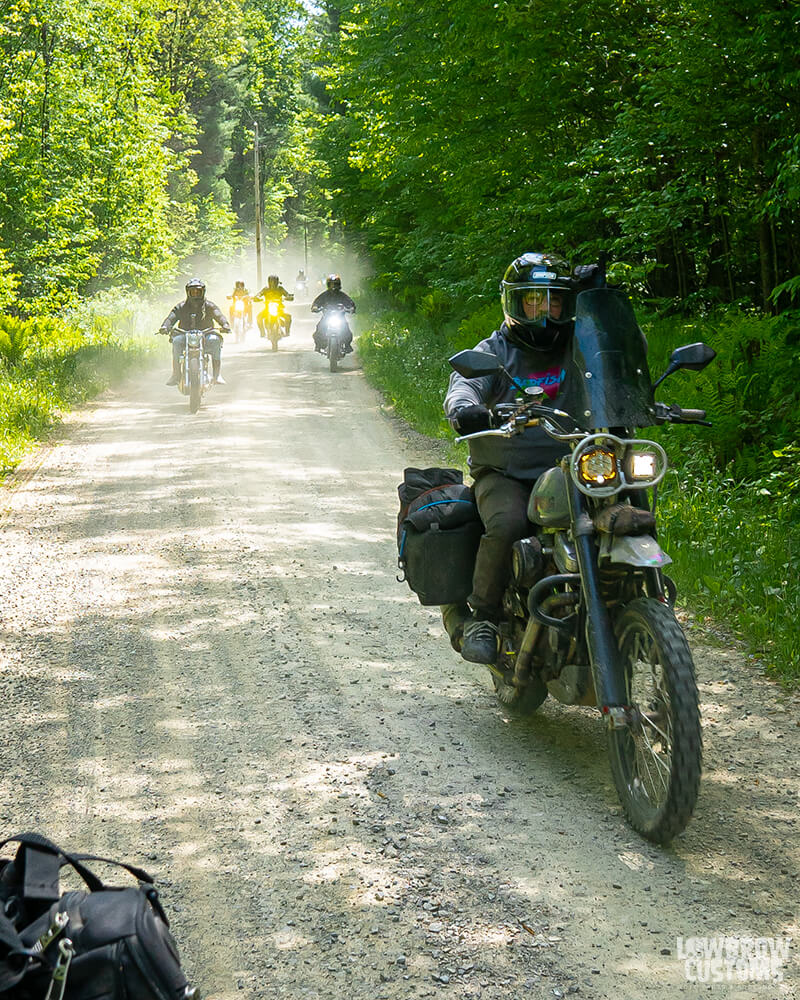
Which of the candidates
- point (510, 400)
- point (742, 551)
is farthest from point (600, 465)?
point (742, 551)

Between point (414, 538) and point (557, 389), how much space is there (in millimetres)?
961

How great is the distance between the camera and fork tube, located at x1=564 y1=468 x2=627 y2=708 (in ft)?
13.3

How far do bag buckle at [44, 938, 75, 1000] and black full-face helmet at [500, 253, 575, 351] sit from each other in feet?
10.8

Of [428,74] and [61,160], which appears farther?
[61,160]

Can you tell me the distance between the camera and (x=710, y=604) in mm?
6793

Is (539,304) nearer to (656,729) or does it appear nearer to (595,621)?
(595,621)

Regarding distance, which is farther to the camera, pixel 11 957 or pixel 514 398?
pixel 514 398

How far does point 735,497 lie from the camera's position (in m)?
8.74

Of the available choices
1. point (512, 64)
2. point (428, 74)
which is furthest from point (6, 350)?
point (512, 64)

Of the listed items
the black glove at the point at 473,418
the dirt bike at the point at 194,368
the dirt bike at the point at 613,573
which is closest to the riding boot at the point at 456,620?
the dirt bike at the point at 613,573

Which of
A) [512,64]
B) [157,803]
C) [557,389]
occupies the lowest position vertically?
[157,803]

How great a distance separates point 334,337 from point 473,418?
18.7m

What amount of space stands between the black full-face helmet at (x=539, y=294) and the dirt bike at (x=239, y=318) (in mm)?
29633

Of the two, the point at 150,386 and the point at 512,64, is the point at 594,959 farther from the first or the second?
the point at 150,386
